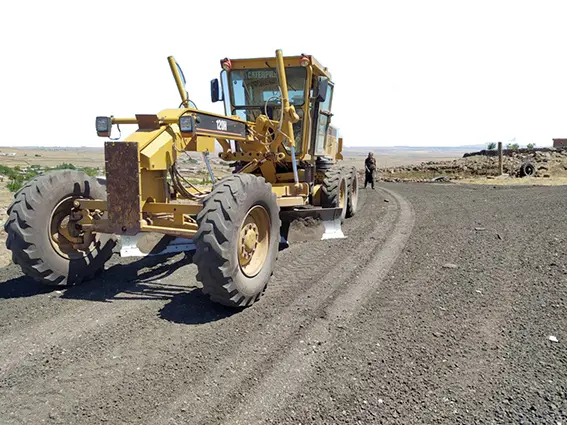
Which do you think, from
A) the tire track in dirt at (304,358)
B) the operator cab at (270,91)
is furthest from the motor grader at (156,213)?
the operator cab at (270,91)

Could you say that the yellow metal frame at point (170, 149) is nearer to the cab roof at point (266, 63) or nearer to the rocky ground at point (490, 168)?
the cab roof at point (266, 63)

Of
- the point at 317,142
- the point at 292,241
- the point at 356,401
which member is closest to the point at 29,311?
the point at 356,401

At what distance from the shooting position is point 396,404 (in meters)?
2.84

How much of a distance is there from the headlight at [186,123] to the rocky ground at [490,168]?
19976 mm

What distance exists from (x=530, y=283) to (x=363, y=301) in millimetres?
2000

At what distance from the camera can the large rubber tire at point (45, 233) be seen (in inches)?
179

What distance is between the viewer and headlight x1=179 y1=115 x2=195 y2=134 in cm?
471

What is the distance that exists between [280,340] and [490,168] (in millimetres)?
23712

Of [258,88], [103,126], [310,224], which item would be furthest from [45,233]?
[258,88]

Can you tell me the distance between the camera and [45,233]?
4.70m

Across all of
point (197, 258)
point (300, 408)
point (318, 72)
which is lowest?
point (300, 408)

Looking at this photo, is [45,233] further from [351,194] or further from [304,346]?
[351,194]

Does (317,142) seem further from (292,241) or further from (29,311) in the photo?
(29,311)

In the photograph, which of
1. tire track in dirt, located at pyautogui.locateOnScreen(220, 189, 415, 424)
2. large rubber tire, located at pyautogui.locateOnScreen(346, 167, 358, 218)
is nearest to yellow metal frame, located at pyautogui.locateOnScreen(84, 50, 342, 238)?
tire track in dirt, located at pyautogui.locateOnScreen(220, 189, 415, 424)
